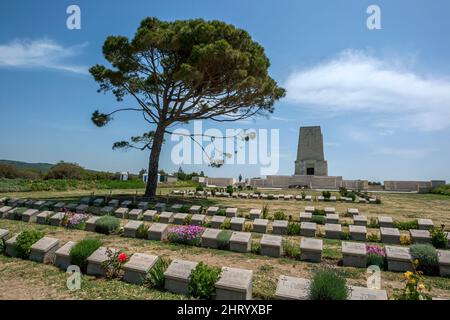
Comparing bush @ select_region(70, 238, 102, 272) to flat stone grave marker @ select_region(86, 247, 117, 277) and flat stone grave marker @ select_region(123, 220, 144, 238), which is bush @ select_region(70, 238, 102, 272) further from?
flat stone grave marker @ select_region(123, 220, 144, 238)

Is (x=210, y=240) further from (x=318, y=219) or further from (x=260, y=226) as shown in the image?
(x=318, y=219)

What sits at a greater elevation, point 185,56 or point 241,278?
point 185,56

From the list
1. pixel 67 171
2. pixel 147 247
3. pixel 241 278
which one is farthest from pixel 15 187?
pixel 241 278

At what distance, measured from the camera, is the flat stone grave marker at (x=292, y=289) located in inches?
165

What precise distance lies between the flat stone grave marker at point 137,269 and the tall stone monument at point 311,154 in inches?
1486

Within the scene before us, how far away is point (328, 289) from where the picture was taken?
158 inches

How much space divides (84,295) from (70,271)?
121cm

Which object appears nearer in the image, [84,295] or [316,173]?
[84,295]

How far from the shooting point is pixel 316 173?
134 feet

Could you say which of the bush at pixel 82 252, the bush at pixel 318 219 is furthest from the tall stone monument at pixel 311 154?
the bush at pixel 82 252

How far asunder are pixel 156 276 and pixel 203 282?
37.2 inches

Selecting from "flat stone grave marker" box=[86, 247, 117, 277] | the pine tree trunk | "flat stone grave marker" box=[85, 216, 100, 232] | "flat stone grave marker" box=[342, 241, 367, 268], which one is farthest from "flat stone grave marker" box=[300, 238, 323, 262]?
the pine tree trunk

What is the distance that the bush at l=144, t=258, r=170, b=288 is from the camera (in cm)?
519

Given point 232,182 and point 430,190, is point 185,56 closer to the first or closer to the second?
point 232,182
